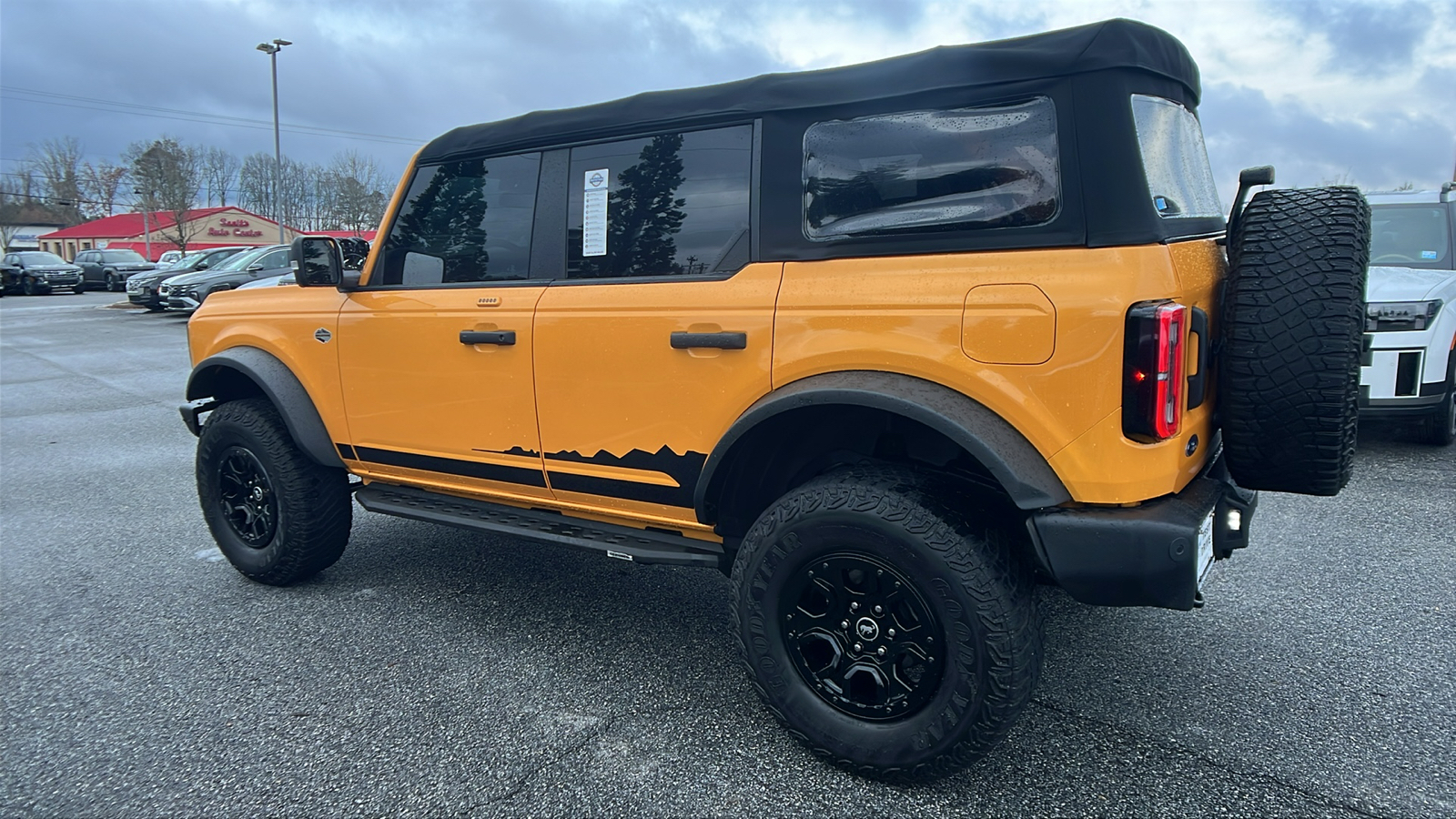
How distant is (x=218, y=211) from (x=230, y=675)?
3105 inches

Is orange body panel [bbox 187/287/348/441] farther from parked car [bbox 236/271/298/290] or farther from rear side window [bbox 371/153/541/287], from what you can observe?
rear side window [bbox 371/153/541/287]

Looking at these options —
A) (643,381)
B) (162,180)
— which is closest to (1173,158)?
(643,381)

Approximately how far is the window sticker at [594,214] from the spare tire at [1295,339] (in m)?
1.98

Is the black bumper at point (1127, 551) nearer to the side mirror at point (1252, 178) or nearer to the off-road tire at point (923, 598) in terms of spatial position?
the off-road tire at point (923, 598)

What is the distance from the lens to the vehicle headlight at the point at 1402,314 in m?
5.46

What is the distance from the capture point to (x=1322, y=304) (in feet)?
7.29

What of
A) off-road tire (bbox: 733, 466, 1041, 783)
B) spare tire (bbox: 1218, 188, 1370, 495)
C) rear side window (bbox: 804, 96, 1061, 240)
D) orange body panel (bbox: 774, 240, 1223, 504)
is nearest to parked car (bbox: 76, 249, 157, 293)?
rear side window (bbox: 804, 96, 1061, 240)

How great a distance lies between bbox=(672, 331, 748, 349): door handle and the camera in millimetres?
2625

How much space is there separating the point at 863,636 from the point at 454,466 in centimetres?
184

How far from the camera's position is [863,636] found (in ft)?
8.07

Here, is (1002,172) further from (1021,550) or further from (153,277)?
(153,277)

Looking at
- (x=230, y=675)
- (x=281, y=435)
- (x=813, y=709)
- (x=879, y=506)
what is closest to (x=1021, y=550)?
(x=879, y=506)

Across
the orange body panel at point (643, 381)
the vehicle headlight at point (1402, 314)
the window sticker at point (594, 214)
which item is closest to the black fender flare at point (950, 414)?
the orange body panel at point (643, 381)

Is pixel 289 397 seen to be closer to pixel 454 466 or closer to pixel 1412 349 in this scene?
pixel 454 466
